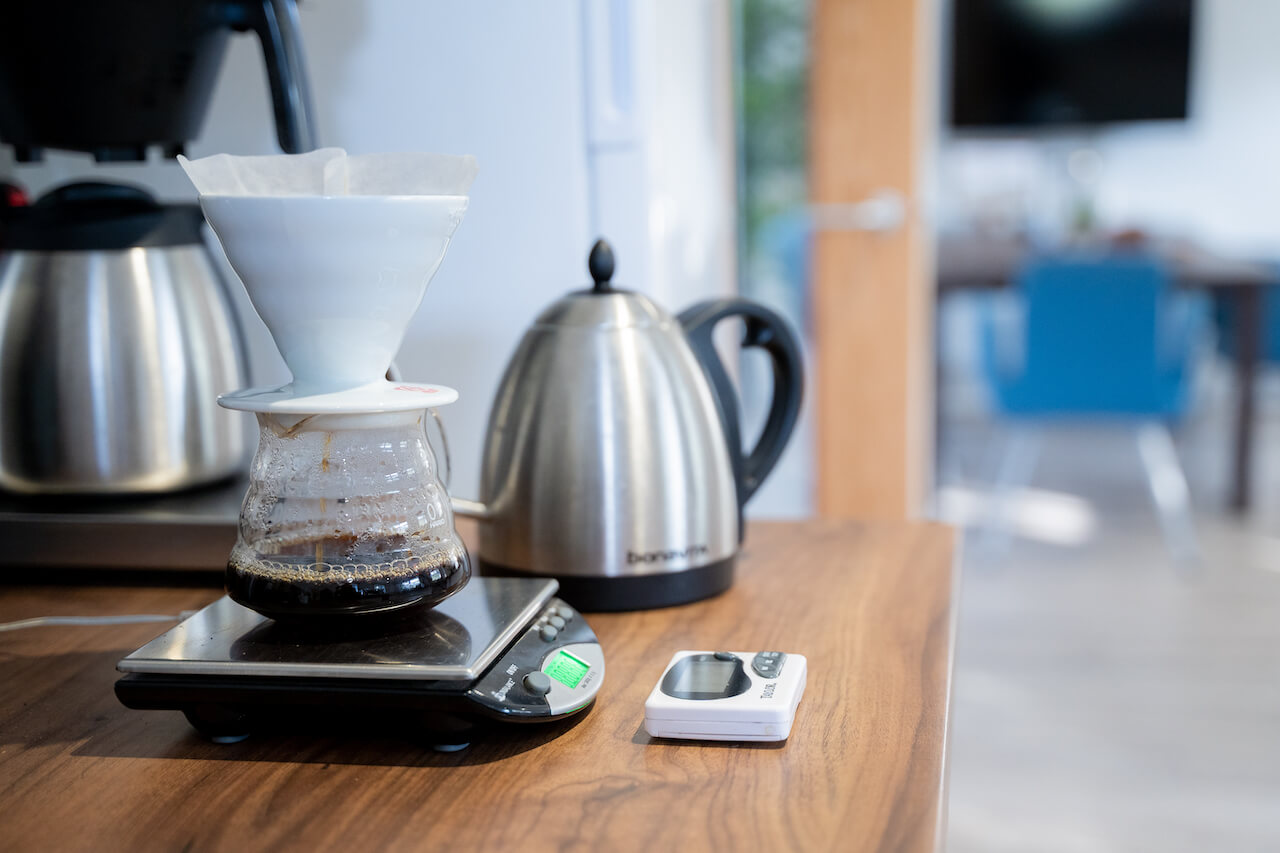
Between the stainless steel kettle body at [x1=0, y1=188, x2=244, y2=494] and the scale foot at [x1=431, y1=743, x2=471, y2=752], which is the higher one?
the stainless steel kettle body at [x1=0, y1=188, x2=244, y2=494]

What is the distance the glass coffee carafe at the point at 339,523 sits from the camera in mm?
638

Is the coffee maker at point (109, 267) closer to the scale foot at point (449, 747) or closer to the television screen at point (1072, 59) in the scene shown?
the scale foot at point (449, 747)

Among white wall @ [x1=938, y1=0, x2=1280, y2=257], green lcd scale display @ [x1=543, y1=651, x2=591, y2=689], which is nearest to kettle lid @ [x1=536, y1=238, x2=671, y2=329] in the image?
green lcd scale display @ [x1=543, y1=651, x2=591, y2=689]

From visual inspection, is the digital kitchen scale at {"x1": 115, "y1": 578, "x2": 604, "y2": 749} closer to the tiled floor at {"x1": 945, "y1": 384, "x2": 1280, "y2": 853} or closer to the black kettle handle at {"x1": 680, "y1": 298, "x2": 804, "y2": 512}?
the black kettle handle at {"x1": 680, "y1": 298, "x2": 804, "y2": 512}

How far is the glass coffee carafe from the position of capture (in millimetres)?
638

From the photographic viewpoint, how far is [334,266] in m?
0.60

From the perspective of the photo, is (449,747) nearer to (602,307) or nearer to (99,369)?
(602,307)

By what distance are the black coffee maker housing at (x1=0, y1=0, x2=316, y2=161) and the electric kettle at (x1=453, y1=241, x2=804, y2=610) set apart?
0.27 meters

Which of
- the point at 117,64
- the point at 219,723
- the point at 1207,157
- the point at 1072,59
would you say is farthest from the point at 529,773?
the point at 1207,157

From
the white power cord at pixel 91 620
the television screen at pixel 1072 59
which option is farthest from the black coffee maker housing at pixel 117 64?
the television screen at pixel 1072 59

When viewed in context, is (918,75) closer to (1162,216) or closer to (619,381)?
(619,381)

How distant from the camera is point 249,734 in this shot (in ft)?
2.11

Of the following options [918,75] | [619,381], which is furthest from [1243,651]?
[619,381]

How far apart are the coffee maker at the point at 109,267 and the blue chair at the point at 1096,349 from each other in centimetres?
235
